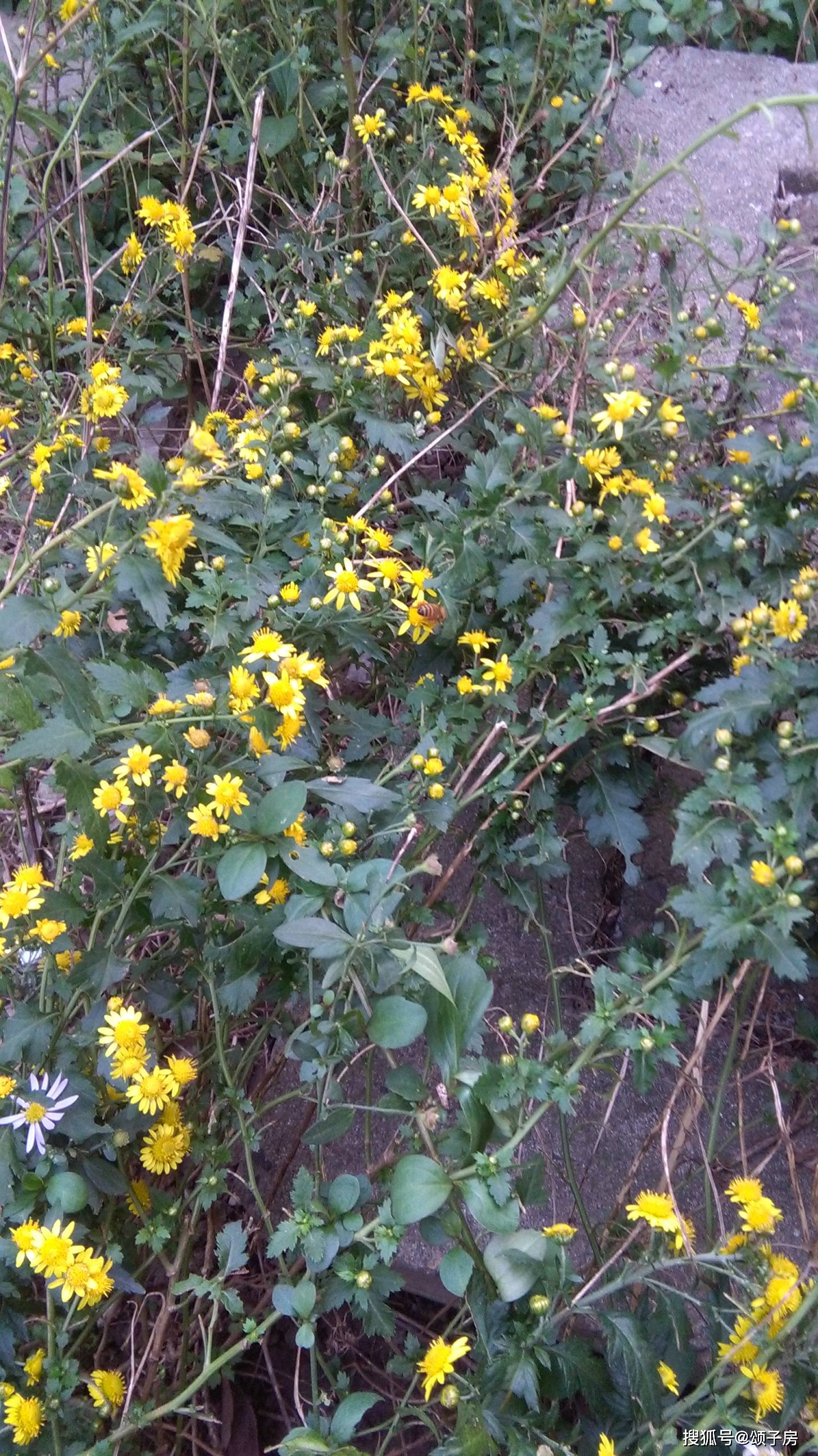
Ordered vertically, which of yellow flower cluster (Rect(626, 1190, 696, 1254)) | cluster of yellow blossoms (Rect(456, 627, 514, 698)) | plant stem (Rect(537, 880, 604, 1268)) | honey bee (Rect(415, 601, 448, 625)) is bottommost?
plant stem (Rect(537, 880, 604, 1268))

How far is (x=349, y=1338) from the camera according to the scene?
1.60 meters

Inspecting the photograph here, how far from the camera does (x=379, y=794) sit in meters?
1.31

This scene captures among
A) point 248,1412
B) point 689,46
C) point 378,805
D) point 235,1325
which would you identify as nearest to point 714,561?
point 378,805

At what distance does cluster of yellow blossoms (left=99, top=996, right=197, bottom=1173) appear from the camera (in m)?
1.26

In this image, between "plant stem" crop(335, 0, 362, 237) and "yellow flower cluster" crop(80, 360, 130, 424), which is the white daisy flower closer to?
"yellow flower cluster" crop(80, 360, 130, 424)

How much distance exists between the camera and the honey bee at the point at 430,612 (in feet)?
4.97

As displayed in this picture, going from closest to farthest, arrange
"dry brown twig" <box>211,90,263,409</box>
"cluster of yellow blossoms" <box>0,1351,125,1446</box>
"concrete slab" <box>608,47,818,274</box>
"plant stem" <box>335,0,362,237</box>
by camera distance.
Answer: "cluster of yellow blossoms" <box>0,1351,125,1446</box> < "dry brown twig" <box>211,90,263,409</box> < "plant stem" <box>335,0,362,237</box> < "concrete slab" <box>608,47,818,274</box>

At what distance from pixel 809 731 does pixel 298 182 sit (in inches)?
77.4

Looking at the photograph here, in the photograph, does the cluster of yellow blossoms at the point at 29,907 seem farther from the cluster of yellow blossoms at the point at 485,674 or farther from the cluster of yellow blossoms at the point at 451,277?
the cluster of yellow blossoms at the point at 451,277

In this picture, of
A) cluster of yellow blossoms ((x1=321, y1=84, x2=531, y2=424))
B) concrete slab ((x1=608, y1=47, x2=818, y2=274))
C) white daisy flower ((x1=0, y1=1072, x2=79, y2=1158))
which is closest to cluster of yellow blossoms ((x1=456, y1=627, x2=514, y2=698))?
cluster of yellow blossoms ((x1=321, y1=84, x2=531, y2=424))

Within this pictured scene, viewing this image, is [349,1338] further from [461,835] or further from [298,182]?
[298,182]

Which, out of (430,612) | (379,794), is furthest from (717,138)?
(379,794)

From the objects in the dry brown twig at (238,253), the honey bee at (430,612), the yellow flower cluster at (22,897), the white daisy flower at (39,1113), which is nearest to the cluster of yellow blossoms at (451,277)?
the dry brown twig at (238,253)

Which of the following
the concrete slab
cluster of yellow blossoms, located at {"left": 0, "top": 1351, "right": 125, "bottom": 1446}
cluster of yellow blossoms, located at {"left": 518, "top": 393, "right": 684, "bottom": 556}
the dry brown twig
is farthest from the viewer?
the concrete slab
